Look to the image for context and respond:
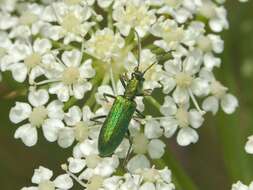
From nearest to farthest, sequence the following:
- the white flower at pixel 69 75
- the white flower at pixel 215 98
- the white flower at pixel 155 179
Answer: the white flower at pixel 155 179, the white flower at pixel 69 75, the white flower at pixel 215 98

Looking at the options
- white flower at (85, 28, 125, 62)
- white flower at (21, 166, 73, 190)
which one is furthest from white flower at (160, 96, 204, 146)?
white flower at (21, 166, 73, 190)

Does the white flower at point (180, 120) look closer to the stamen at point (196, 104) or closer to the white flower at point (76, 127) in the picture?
the stamen at point (196, 104)

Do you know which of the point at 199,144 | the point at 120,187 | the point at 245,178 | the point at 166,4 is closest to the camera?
the point at 120,187

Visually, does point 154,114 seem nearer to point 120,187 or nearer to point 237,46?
point 120,187

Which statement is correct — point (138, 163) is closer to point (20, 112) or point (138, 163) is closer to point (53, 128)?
point (53, 128)

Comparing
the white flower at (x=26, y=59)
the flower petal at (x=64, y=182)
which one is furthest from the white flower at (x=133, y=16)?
the flower petal at (x=64, y=182)

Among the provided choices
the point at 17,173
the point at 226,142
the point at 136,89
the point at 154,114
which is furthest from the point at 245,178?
the point at 17,173
